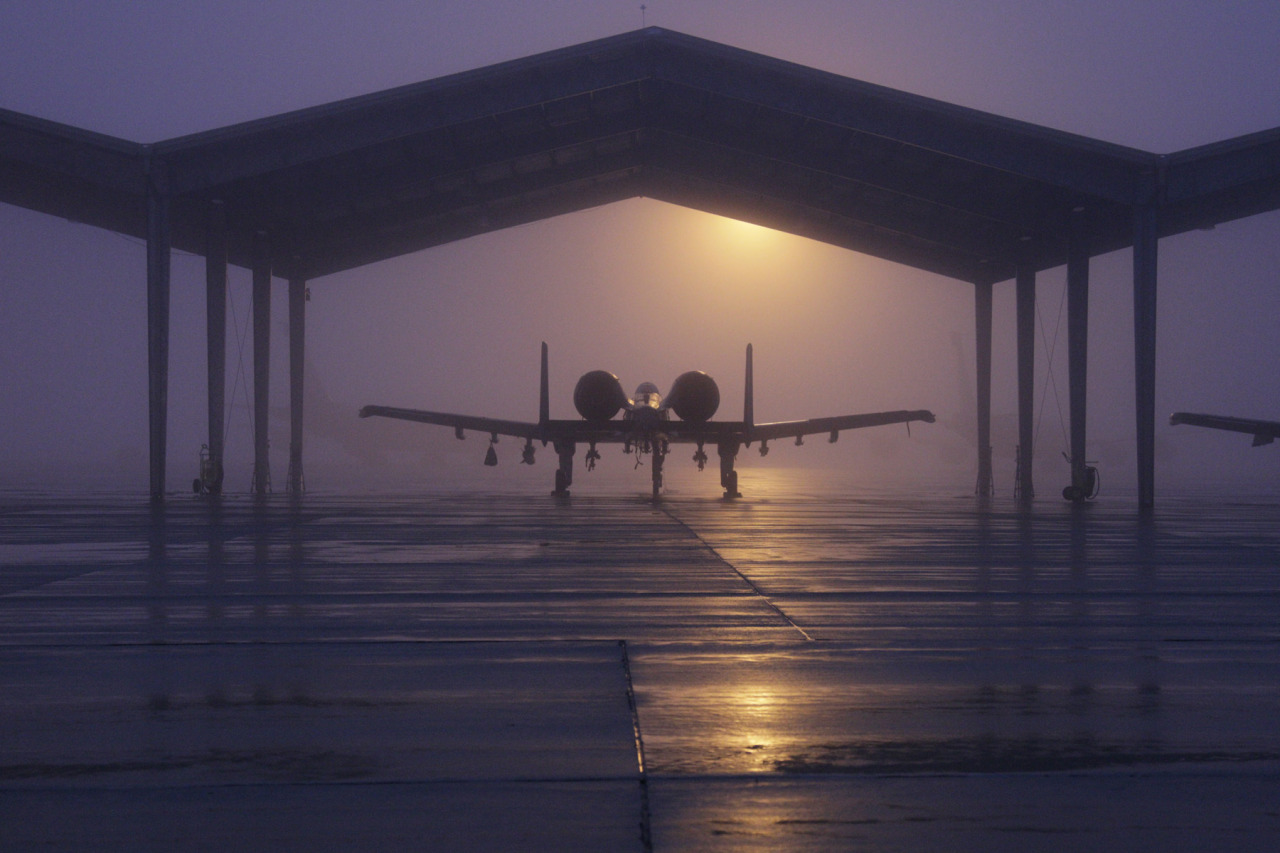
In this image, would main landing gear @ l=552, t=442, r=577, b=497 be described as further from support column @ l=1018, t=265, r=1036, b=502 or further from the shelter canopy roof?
support column @ l=1018, t=265, r=1036, b=502

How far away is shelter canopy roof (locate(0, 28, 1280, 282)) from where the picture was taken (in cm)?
2878

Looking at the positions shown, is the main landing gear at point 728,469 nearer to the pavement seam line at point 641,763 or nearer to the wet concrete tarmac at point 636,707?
the wet concrete tarmac at point 636,707

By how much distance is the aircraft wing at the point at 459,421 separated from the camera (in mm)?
33500

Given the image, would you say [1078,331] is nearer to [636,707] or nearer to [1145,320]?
[1145,320]

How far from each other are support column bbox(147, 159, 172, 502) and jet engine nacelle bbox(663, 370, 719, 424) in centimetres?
1470

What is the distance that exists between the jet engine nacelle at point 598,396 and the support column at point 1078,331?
1610cm

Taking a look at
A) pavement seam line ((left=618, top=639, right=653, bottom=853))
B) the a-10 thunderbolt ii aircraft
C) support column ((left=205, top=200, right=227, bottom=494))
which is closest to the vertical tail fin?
the a-10 thunderbolt ii aircraft

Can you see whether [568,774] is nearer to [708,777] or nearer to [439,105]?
[708,777]

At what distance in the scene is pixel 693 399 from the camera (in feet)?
101

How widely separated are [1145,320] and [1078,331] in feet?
17.2

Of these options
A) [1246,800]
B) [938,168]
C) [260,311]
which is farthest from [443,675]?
[260,311]

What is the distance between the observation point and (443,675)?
587 centimetres

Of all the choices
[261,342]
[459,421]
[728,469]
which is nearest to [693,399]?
[728,469]

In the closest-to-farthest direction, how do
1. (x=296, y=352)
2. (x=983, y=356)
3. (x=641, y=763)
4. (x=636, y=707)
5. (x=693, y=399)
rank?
(x=641, y=763)
(x=636, y=707)
(x=693, y=399)
(x=296, y=352)
(x=983, y=356)
